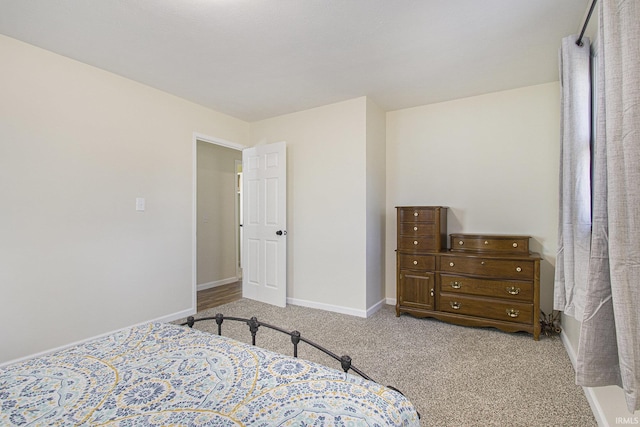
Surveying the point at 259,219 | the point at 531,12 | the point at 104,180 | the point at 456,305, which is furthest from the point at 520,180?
the point at 104,180

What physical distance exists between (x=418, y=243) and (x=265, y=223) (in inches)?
76.4

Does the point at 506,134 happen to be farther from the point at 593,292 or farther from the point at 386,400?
the point at 386,400

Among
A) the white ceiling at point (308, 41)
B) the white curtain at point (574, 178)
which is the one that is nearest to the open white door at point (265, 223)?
the white ceiling at point (308, 41)

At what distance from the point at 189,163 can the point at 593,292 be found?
358 cm

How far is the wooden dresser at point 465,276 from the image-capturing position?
9.34ft

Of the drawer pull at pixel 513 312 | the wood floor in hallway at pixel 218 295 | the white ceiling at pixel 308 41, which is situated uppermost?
the white ceiling at pixel 308 41

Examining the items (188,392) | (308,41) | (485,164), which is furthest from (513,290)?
(188,392)

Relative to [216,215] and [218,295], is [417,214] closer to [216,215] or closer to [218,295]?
[218,295]

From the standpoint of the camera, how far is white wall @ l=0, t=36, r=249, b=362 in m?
2.28

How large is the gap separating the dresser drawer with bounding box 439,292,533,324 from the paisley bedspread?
2.41 metres

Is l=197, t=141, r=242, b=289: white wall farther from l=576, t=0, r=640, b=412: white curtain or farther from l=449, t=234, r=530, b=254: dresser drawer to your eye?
l=576, t=0, r=640, b=412: white curtain

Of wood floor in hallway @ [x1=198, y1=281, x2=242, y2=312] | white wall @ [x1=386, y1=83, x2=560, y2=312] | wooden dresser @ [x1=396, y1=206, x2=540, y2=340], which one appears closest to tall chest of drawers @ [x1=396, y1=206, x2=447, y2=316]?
wooden dresser @ [x1=396, y1=206, x2=540, y2=340]

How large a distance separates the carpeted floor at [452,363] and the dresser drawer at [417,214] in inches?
42.9

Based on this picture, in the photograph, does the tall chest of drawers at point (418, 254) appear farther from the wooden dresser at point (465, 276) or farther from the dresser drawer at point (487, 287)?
the dresser drawer at point (487, 287)
